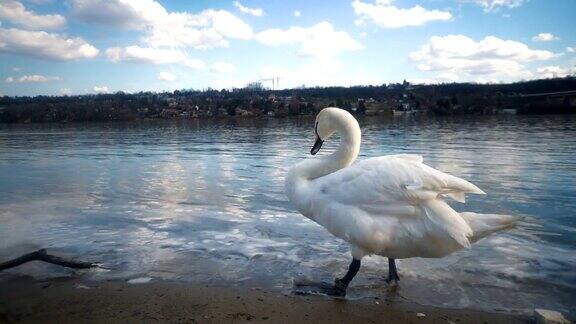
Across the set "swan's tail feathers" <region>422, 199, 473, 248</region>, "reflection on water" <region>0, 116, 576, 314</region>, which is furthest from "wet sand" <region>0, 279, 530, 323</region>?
"swan's tail feathers" <region>422, 199, 473, 248</region>

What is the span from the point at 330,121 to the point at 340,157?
52 cm

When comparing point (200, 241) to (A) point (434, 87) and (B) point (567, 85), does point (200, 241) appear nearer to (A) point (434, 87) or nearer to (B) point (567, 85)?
(B) point (567, 85)

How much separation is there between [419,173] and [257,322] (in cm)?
230

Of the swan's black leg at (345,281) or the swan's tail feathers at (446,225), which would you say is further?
the swan's black leg at (345,281)

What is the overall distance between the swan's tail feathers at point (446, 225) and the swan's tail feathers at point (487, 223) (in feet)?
0.27

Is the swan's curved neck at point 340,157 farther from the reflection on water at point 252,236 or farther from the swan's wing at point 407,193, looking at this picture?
the reflection on water at point 252,236

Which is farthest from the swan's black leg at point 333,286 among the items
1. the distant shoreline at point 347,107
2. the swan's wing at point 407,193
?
the distant shoreline at point 347,107

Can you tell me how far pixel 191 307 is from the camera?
4.77 metres

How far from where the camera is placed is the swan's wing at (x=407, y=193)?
4.80 m

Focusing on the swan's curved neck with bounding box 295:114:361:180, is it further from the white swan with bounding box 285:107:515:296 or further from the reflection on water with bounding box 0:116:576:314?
the reflection on water with bounding box 0:116:576:314

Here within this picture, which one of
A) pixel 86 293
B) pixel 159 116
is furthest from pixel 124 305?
pixel 159 116

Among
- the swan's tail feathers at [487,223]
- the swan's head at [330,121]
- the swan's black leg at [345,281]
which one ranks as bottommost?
the swan's black leg at [345,281]

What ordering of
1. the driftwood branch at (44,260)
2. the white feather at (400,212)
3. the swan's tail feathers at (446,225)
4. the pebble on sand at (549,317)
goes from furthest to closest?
the driftwood branch at (44,260), the white feather at (400,212), the swan's tail feathers at (446,225), the pebble on sand at (549,317)

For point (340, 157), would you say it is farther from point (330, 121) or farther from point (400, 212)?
point (400, 212)
